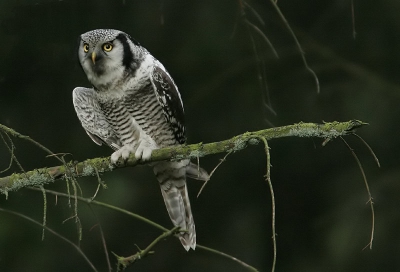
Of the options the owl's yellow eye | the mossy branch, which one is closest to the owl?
the owl's yellow eye

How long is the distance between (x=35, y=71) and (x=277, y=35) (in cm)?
214

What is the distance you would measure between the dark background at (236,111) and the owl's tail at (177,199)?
5.21ft

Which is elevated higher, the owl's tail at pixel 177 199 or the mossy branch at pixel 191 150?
the mossy branch at pixel 191 150

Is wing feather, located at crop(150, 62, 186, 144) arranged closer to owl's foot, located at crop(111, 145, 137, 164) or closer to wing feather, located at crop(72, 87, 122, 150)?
owl's foot, located at crop(111, 145, 137, 164)

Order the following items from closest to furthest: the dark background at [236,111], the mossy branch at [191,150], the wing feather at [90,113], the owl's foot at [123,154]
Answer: the mossy branch at [191,150] → the owl's foot at [123,154] → the wing feather at [90,113] → the dark background at [236,111]

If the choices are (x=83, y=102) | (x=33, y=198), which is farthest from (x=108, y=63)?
(x=33, y=198)

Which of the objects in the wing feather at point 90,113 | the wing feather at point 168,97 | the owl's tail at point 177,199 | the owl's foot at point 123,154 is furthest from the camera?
the owl's tail at point 177,199

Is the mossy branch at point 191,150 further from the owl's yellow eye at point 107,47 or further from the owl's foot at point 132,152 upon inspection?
the owl's yellow eye at point 107,47

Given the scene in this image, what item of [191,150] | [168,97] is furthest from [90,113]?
[191,150]

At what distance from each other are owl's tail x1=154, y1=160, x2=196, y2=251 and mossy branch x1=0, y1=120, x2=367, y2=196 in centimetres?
95

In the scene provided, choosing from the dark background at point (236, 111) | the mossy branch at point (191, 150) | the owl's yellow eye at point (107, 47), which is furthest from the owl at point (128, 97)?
the dark background at point (236, 111)

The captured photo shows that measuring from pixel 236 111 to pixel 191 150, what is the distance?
11.3ft

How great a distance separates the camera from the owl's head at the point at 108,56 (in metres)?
4.25

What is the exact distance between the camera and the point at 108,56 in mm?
4273
